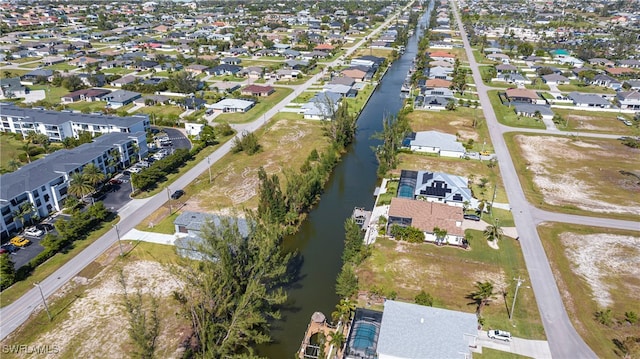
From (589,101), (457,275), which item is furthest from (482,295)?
(589,101)

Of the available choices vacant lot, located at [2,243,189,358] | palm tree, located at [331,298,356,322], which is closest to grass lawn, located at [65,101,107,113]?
vacant lot, located at [2,243,189,358]

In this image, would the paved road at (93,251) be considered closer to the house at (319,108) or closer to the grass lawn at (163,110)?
the house at (319,108)

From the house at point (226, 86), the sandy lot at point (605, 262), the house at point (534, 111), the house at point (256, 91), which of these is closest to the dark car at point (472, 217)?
the sandy lot at point (605, 262)

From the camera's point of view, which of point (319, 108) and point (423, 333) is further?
point (319, 108)

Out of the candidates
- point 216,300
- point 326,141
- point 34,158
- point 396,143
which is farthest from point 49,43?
point 216,300

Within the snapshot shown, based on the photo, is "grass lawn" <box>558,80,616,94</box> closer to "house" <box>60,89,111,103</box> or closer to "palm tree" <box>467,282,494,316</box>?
"palm tree" <box>467,282,494,316</box>

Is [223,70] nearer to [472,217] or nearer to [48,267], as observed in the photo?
[48,267]

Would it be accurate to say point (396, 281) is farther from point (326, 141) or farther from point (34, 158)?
point (34, 158)
